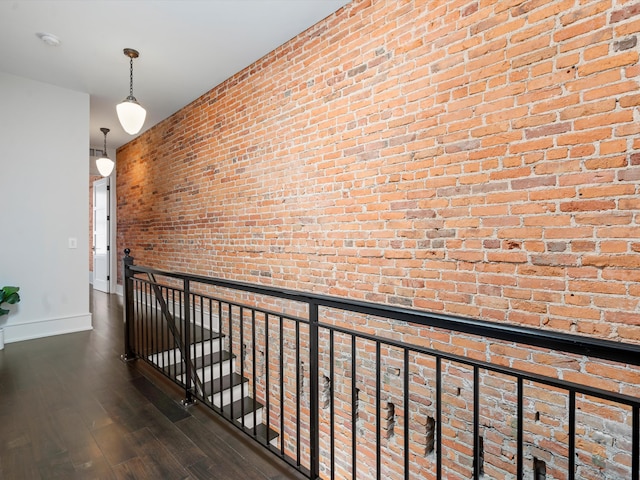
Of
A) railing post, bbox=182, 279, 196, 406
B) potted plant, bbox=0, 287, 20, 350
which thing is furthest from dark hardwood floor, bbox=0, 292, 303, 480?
potted plant, bbox=0, 287, 20, 350

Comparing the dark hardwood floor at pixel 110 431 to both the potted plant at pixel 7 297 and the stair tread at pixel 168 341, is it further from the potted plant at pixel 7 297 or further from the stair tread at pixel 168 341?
the potted plant at pixel 7 297

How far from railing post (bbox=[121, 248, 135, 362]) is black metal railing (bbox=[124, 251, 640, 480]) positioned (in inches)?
0.5

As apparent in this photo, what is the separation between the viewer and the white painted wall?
4051 millimetres

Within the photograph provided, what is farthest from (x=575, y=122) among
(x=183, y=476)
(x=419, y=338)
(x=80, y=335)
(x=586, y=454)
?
(x=80, y=335)

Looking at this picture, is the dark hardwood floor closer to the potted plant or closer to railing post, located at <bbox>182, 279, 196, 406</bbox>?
railing post, located at <bbox>182, 279, 196, 406</bbox>

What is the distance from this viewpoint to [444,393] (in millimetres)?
2256

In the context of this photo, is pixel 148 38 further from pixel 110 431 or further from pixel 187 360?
pixel 110 431

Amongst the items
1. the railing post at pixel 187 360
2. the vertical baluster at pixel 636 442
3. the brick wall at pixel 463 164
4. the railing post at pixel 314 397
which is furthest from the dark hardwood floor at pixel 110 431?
the vertical baluster at pixel 636 442

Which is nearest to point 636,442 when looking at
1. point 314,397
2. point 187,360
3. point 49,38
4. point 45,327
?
point 314,397

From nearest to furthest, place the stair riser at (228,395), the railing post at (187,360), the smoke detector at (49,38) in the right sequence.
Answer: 1. the railing post at (187,360)
2. the smoke detector at (49,38)
3. the stair riser at (228,395)

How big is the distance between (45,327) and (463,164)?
5.05 meters

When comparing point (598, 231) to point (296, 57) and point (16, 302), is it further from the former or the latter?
point (16, 302)

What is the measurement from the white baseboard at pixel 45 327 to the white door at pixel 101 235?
323cm

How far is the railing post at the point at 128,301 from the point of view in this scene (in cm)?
321
